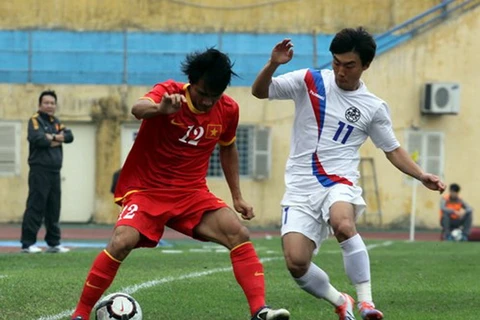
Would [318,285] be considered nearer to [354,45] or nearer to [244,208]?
[244,208]

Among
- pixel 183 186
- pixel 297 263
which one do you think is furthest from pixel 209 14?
pixel 297 263

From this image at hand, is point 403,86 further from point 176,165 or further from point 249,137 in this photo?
point 176,165

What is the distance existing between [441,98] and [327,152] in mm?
24246

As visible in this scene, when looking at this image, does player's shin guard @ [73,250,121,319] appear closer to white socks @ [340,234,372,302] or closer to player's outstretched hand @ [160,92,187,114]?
player's outstretched hand @ [160,92,187,114]

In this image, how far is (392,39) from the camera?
34.0 meters

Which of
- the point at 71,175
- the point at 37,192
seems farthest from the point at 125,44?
the point at 37,192

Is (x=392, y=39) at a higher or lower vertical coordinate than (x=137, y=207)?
higher

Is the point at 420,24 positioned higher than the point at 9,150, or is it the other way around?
the point at 420,24

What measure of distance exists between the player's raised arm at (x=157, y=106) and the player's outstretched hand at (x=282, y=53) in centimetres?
83

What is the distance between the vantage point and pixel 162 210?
28.6 feet

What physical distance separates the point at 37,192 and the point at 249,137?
52.1 feet

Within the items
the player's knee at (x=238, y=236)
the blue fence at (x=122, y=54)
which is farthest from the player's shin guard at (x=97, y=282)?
the blue fence at (x=122, y=54)

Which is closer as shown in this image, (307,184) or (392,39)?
(307,184)

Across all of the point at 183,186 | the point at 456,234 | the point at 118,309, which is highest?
the point at 183,186
